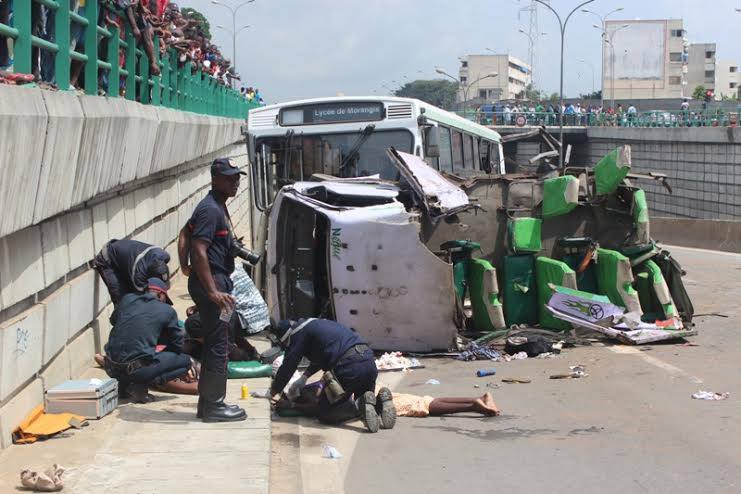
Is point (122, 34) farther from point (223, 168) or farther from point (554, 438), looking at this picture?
point (554, 438)

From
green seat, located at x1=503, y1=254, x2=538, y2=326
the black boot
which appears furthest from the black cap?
green seat, located at x1=503, y1=254, x2=538, y2=326

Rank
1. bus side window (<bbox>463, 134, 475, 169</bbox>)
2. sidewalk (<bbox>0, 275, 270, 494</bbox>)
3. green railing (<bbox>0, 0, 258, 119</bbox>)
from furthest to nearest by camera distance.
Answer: bus side window (<bbox>463, 134, 475, 169</bbox>), green railing (<bbox>0, 0, 258, 119</bbox>), sidewalk (<bbox>0, 275, 270, 494</bbox>)

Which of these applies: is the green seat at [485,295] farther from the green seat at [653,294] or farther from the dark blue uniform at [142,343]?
the dark blue uniform at [142,343]

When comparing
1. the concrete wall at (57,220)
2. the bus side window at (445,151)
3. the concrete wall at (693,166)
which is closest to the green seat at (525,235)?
the bus side window at (445,151)

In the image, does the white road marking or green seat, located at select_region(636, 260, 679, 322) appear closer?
the white road marking

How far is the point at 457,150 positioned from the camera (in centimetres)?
1684

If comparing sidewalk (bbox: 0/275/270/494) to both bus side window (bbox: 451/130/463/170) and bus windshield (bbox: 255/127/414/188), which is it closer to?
bus windshield (bbox: 255/127/414/188)

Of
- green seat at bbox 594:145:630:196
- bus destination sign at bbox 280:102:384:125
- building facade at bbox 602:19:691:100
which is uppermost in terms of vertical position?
building facade at bbox 602:19:691:100

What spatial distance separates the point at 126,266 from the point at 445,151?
746cm

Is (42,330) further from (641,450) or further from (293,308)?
(293,308)

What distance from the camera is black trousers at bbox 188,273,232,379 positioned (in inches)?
291

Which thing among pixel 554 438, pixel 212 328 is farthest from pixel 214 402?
pixel 554 438

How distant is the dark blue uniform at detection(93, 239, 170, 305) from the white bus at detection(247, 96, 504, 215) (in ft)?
16.2

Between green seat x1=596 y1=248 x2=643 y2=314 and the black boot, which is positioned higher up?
green seat x1=596 y1=248 x2=643 y2=314
